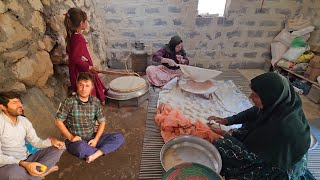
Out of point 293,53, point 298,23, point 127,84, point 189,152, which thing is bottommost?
point 189,152

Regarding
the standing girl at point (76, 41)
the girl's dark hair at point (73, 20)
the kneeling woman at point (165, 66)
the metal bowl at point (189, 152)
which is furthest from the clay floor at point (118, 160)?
the girl's dark hair at point (73, 20)

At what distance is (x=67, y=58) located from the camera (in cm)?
211

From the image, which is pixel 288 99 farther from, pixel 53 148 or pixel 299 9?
pixel 299 9

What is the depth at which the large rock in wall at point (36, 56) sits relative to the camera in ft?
4.87

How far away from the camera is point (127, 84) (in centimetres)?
242

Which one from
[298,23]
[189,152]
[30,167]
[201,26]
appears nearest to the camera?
[30,167]

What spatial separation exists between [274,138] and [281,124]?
10 centimetres

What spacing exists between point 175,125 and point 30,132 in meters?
1.15

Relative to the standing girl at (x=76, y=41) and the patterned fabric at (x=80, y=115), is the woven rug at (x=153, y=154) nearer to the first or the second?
the patterned fabric at (x=80, y=115)

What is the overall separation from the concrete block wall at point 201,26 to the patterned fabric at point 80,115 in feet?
6.70

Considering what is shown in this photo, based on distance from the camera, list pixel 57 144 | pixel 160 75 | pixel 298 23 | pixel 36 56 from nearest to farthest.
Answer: pixel 57 144 → pixel 36 56 → pixel 160 75 → pixel 298 23

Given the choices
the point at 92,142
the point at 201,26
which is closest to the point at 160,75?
the point at 201,26

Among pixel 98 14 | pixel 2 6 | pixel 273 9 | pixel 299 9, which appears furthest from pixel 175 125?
pixel 299 9

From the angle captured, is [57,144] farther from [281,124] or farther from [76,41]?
[281,124]
